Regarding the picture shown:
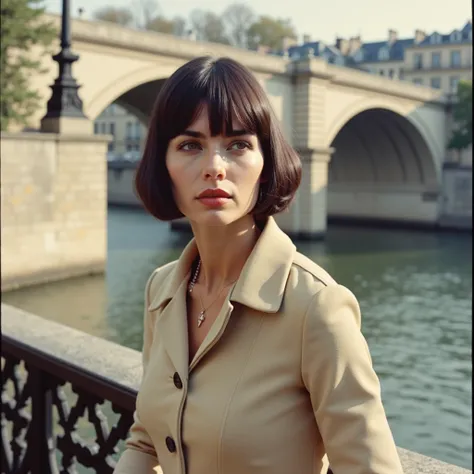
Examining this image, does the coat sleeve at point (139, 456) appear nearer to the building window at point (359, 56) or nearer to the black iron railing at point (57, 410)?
the black iron railing at point (57, 410)

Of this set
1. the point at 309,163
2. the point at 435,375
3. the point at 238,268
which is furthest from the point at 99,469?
the point at 309,163

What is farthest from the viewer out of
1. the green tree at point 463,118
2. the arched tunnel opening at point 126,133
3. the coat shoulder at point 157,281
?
the green tree at point 463,118

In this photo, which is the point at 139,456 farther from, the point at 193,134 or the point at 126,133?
the point at 126,133

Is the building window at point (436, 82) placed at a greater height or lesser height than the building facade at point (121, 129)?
greater

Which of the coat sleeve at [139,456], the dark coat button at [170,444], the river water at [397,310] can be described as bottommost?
the river water at [397,310]

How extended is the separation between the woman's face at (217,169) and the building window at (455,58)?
A: 58.3m

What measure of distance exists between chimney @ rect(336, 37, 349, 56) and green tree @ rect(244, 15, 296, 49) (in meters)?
5.00

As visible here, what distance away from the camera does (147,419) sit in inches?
65.5

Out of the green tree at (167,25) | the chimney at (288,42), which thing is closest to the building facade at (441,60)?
the chimney at (288,42)

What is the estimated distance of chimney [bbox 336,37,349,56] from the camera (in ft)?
213

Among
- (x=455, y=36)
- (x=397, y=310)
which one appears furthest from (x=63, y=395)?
(x=455, y=36)

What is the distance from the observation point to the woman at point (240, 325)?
4.49ft

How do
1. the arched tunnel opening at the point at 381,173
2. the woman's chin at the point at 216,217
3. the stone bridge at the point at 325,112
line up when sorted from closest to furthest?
the woman's chin at the point at 216,217 → the stone bridge at the point at 325,112 → the arched tunnel opening at the point at 381,173

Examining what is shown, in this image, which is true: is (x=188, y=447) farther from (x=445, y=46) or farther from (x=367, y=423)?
(x=445, y=46)
